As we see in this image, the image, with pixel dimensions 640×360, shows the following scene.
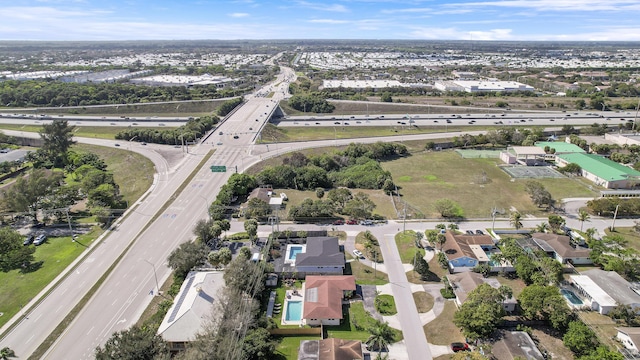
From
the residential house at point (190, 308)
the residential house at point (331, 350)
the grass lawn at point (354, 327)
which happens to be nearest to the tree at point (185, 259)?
the residential house at point (190, 308)

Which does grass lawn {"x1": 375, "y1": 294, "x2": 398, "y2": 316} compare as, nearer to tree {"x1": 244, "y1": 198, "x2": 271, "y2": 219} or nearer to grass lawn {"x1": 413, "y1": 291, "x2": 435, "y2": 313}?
grass lawn {"x1": 413, "y1": 291, "x2": 435, "y2": 313}

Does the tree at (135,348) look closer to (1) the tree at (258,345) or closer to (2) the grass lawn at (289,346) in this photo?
(1) the tree at (258,345)

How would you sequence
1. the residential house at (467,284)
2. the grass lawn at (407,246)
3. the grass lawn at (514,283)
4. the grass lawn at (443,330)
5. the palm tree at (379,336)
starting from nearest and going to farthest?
the palm tree at (379,336), the grass lawn at (443,330), the residential house at (467,284), the grass lawn at (514,283), the grass lawn at (407,246)

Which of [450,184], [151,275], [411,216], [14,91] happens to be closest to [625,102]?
[450,184]

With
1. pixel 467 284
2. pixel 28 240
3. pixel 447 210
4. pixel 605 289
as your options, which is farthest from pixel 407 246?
pixel 28 240

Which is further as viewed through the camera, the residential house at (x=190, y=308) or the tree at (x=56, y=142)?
the tree at (x=56, y=142)

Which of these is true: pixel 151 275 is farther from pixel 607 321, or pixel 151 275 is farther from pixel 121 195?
pixel 607 321
